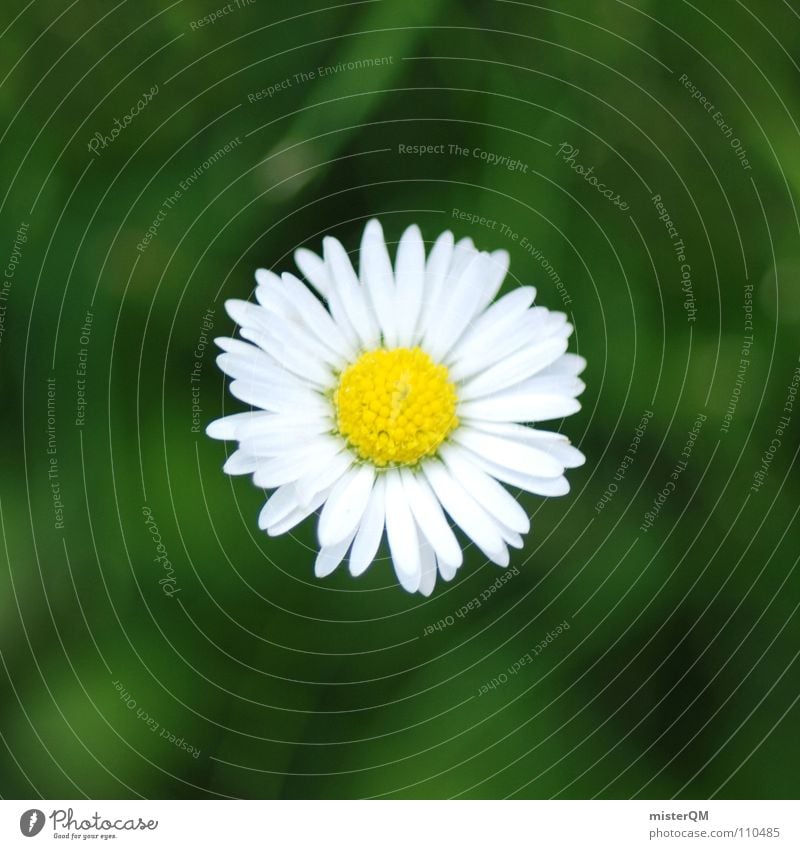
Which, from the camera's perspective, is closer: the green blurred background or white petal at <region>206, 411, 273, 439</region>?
white petal at <region>206, 411, 273, 439</region>

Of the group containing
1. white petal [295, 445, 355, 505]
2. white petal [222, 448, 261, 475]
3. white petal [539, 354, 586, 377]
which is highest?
white petal [539, 354, 586, 377]

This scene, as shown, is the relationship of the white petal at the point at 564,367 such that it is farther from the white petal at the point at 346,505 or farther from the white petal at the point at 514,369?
the white petal at the point at 346,505

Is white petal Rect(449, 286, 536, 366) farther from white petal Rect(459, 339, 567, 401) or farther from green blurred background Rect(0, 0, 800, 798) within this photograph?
green blurred background Rect(0, 0, 800, 798)

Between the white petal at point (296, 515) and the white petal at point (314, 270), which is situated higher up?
the white petal at point (314, 270)

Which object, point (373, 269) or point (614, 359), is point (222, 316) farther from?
point (614, 359)

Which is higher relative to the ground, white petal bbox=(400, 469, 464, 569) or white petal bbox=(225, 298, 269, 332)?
white petal bbox=(225, 298, 269, 332)
